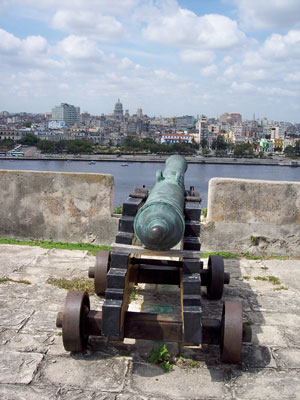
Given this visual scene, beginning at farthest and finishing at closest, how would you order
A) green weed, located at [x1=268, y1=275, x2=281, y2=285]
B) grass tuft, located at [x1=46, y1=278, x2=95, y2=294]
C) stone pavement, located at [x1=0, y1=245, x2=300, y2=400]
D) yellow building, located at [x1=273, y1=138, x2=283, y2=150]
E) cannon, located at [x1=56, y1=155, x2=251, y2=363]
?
yellow building, located at [x1=273, y1=138, x2=283, y2=150] < green weed, located at [x1=268, y1=275, x2=281, y2=285] < grass tuft, located at [x1=46, y1=278, x2=95, y2=294] < cannon, located at [x1=56, y1=155, x2=251, y2=363] < stone pavement, located at [x1=0, y1=245, x2=300, y2=400]

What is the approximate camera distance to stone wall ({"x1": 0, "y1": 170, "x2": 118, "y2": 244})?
441 centimetres

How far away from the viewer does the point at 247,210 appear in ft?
14.2

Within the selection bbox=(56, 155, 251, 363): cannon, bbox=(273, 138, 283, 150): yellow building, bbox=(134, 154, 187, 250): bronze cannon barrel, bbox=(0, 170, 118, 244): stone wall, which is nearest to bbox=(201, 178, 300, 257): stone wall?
bbox=(0, 170, 118, 244): stone wall

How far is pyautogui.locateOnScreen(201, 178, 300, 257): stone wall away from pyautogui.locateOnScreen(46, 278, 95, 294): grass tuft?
144cm

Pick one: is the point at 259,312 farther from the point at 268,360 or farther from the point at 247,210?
the point at 247,210

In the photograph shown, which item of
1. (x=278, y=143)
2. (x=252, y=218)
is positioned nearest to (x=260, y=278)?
(x=252, y=218)

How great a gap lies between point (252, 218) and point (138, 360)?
2.39 m

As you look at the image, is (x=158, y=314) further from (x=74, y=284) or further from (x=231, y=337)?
(x=74, y=284)

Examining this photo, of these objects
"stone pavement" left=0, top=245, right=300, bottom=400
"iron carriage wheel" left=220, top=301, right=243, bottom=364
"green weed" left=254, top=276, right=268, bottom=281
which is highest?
"iron carriage wheel" left=220, top=301, right=243, bottom=364

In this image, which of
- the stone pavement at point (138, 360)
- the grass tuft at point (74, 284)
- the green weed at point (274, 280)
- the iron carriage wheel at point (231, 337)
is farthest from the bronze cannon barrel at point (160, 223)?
the green weed at point (274, 280)

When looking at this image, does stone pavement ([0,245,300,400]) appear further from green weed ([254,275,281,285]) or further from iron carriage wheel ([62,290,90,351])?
green weed ([254,275,281,285])

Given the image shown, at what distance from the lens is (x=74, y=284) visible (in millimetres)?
3213

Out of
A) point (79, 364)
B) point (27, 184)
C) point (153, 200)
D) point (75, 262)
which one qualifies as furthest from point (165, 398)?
point (27, 184)

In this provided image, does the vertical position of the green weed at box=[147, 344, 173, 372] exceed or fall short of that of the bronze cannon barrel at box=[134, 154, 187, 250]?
it falls short
